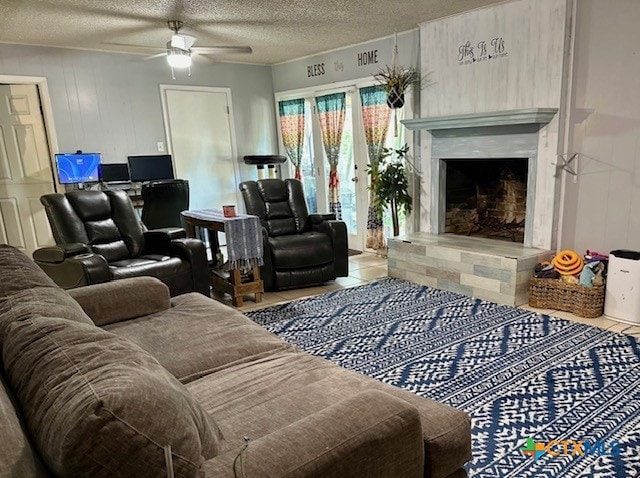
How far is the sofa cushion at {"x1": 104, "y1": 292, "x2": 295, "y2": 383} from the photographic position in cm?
178

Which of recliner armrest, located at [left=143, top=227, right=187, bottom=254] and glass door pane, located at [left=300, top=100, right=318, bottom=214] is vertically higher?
glass door pane, located at [left=300, top=100, right=318, bottom=214]

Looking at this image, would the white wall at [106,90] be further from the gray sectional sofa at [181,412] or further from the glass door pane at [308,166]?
the gray sectional sofa at [181,412]

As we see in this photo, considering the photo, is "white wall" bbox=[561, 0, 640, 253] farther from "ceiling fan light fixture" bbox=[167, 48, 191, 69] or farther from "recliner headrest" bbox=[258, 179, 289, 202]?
"ceiling fan light fixture" bbox=[167, 48, 191, 69]

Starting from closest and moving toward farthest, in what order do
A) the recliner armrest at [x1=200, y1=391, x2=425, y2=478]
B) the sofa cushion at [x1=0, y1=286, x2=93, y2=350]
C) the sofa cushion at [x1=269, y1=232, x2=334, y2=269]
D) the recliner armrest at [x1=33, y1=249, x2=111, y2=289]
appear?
the recliner armrest at [x1=200, y1=391, x2=425, y2=478] < the sofa cushion at [x1=0, y1=286, x2=93, y2=350] < the recliner armrest at [x1=33, y1=249, x2=111, y2=289] < the sofa cushion at [x1=269, y1=232, x2=334, y2=269]

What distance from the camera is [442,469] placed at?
1283 millimetres

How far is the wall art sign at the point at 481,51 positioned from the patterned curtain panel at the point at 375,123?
37.5 inches

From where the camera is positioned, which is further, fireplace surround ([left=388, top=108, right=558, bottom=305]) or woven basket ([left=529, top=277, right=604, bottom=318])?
fireplace surround ([left=388, top=108, right=558, bottom=305])

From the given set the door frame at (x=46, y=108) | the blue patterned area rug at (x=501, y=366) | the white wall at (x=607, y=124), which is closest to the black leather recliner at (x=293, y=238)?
the blue patterned area rug at (x=501, y=366)

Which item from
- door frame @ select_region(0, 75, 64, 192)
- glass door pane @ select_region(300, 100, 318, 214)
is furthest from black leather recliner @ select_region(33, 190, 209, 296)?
glass door pane @ select_region(300, 100, 318, 214)

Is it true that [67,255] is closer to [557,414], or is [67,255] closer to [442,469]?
[442,469]

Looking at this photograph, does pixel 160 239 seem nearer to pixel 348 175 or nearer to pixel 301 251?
pixel 301 251

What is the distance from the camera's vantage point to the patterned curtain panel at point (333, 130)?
548 cm

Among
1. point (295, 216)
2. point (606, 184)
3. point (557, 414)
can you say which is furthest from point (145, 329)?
point (606, 184)

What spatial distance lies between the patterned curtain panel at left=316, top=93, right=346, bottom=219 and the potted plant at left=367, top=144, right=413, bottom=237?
32.1 inches
